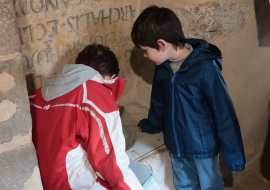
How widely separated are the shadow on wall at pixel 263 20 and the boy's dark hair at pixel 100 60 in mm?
1100

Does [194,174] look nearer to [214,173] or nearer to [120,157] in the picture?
[214,173]

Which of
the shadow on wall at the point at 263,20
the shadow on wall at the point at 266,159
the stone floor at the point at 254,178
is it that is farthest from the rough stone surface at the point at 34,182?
the shadow on wall at the point at 266,159

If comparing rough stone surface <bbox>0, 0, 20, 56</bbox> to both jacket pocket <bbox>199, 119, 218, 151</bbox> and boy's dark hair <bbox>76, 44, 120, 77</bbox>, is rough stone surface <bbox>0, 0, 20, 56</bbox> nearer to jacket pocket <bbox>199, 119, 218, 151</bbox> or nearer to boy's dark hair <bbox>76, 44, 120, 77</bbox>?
boy's dark hair <bbox>76, 44, 120, 77</bbox>

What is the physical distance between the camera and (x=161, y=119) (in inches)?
69.7

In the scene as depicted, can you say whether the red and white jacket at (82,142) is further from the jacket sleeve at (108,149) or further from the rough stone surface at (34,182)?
the rough stone surface at (34,182)

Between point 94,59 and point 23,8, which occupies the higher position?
point 23,8

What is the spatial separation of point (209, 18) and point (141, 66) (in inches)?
28.0

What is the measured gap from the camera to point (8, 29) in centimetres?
84

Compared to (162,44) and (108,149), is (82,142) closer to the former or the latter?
(108,149)

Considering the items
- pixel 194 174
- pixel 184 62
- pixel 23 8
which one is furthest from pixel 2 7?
pixel 194 174

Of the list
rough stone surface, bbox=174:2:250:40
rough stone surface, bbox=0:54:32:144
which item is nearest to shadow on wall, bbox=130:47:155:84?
rough stone surface, bbox=174:2:250:40

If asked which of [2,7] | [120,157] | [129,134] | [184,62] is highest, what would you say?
[2,7]

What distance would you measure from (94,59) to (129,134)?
2.40 ft

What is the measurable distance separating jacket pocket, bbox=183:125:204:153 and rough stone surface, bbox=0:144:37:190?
827 mm
